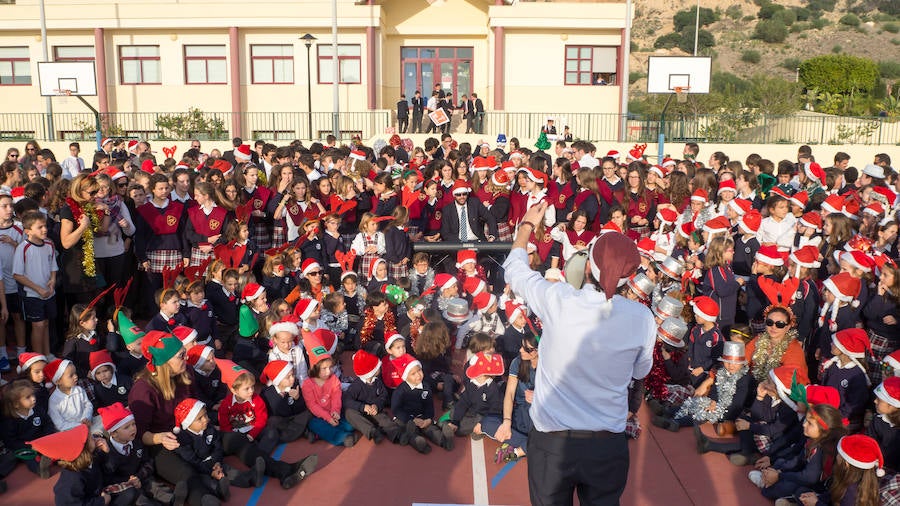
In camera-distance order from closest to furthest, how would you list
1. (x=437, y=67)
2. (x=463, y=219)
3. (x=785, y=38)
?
(x=463, y=219) → (x=437, y=67) → (x=785, y=38)

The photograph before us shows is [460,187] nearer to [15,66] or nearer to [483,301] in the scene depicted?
[483,301]

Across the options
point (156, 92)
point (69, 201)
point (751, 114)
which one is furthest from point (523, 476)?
point (156, 92)

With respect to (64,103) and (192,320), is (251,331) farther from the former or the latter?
(64,103)

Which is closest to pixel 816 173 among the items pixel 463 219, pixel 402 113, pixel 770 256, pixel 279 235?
pixel 770 256

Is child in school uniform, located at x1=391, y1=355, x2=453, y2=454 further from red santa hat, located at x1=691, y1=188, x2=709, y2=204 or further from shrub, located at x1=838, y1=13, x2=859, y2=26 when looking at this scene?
shrub, located at x1=838, y1=13, x2=859, y2=26

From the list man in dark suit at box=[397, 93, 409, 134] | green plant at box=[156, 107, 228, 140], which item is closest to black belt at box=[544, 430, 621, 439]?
man in dark suit at box=[397, 93, 409, 134]

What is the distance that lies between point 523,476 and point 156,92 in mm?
27099

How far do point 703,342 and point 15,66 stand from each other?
30.3 m

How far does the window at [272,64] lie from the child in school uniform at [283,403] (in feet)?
78.9

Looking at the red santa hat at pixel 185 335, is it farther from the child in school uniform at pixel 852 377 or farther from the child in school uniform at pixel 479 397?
the child in school uniform at pixel 852 377

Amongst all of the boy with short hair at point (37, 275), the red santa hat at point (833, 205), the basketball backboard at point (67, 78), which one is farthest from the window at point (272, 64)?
the red santa hat at point (833, 205)

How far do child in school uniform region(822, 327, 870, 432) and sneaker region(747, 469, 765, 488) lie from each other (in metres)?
0.89

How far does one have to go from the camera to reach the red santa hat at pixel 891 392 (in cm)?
520

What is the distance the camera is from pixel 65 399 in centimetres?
588
